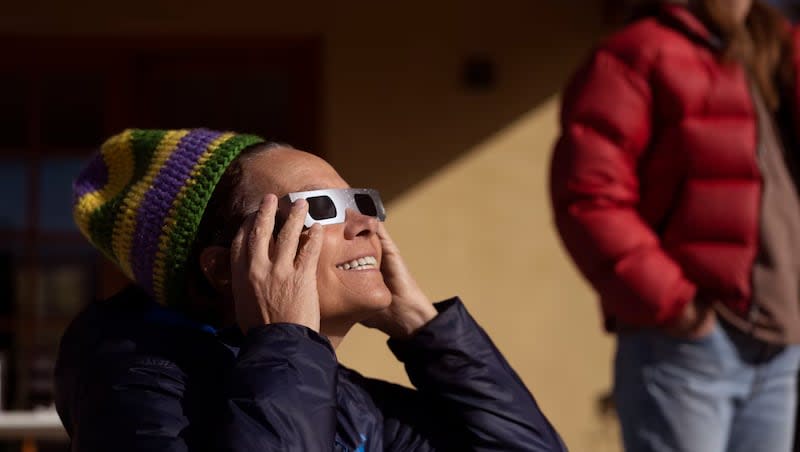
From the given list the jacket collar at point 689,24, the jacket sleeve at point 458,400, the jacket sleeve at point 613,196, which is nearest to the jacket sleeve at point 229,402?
the jacket sleeve at point 458,400

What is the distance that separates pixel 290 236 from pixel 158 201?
0.88 feet

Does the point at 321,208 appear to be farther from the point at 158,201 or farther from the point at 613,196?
the point at 613,196

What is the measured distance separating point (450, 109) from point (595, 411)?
1.60 m

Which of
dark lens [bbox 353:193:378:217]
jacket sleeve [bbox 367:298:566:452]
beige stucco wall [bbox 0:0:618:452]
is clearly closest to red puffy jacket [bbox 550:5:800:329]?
jacket sleeve [bbox 367:298:566:452]

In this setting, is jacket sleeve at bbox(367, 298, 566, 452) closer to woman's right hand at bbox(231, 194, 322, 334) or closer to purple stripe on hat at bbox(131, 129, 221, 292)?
woman's right hand at bbox(231, 194, 322, 334)

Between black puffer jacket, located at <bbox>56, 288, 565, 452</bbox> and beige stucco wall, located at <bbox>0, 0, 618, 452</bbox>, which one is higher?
black puffer jacket, located at <bbox>56, 288, 565, 452</bbox>

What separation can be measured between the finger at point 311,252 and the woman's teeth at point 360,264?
3.4 inches

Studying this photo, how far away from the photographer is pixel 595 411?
6.22 m

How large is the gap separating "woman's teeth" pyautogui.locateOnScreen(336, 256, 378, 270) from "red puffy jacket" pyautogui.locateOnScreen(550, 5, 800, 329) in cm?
104

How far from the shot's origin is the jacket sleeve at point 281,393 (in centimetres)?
182

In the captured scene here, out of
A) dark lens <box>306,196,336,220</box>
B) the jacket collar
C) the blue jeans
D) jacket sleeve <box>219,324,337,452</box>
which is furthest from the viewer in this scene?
the jacket collar

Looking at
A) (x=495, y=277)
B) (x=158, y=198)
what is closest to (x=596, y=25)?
(x=495, y=277)

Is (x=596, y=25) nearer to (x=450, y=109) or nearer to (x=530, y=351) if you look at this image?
(x=450, y=109)

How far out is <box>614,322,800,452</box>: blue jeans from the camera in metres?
3.01
